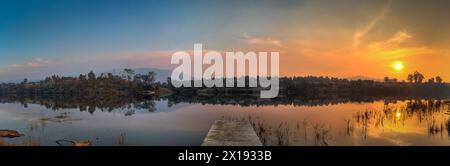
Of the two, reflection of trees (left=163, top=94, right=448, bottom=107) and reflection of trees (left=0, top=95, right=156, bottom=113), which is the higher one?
reflection of trees (left=163, top=94, right=448, bottom=107)

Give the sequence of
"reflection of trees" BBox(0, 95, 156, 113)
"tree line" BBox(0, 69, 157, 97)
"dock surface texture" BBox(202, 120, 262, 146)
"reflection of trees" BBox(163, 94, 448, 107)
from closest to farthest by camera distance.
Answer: "dock surface texture" BBox(202, 120, 262, 146), "reflection of trees" BBox(0, 95, 156, 113), "reflection of trees" BBox(163, 94, 448, 107), "tree line" BBox(0, 69, 157, 97)

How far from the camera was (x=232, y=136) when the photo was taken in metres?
11.1

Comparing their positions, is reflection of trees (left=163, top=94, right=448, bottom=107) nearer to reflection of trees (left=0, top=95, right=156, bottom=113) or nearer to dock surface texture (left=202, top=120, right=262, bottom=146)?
reflection of trees (left=0, top=95, right=156, bottom=113)

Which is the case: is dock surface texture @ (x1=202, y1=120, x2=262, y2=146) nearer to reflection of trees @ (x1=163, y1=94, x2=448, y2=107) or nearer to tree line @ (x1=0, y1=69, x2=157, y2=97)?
reflection of trees @ (x1=163, y1=94, x2=448, y2=107)

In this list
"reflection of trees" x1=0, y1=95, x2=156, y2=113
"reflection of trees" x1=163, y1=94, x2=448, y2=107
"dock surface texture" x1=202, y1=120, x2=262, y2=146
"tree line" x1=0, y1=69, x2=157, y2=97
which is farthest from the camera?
"tree line" x1=0, y1=69, x2=157, y2=97

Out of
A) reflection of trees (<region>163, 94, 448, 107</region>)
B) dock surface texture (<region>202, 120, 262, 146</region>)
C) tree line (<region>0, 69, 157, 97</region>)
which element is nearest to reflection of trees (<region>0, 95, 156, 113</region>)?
reflection of trees (<region>163, 94, 448, 107</region>)

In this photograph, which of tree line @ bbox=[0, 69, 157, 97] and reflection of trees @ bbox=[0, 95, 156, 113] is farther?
tree line @ bbox=[0, 69, 157, 97]

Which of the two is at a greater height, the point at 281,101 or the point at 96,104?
the point at 281,101

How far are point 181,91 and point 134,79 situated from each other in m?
19.0

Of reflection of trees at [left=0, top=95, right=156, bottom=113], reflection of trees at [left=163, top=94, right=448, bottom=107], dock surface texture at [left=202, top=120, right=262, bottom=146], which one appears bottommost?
reflection of trees at [left=0, top=95, right=156, bottom=113]

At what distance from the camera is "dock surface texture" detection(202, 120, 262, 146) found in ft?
32.0

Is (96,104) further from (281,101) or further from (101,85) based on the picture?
(101,85)

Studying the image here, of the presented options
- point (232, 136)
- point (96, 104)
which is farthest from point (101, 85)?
point (232, 136)
